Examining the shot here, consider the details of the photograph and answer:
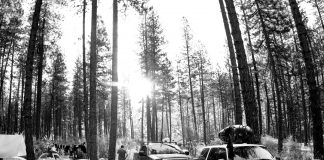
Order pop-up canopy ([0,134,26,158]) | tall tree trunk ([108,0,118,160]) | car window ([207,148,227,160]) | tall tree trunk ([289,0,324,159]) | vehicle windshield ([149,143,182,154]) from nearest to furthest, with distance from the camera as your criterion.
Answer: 1. pop-up canopy ([0,134,26,158])
2. car window ([207,148,227,160])
3. tall tree trunk ([289,0,324,159])
4. vehicle windshield ([149,143,182,154])
5. tall tree trunk ([108,0,118,160])

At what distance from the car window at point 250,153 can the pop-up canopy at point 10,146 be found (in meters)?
5.79

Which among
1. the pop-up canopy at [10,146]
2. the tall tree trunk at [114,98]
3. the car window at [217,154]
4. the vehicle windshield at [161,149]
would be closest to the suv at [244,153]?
the car window at [217,154]

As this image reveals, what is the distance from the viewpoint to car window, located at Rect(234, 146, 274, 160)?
809 centimetres

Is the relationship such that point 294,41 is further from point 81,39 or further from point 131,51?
point 81,39

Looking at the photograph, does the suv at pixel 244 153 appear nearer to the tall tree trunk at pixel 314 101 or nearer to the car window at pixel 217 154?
the car window at pixel 217 154

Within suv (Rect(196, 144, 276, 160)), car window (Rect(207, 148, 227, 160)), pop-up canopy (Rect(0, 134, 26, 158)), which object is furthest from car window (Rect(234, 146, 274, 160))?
pop-up canopy (Rect(0, 134, 26, 158))

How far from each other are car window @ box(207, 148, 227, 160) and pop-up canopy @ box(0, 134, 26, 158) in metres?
5.35

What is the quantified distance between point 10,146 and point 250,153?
6.35 meters

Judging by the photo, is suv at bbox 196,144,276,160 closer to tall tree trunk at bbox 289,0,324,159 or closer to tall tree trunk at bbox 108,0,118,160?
tall tree trunk at bbox 289,0,324,159

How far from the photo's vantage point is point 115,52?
15.5m

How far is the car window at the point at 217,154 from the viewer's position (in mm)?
8695

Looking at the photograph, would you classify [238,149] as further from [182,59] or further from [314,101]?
[182,59]

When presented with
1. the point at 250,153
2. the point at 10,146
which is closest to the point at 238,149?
the point at 250,153

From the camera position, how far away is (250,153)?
26.9 feet
